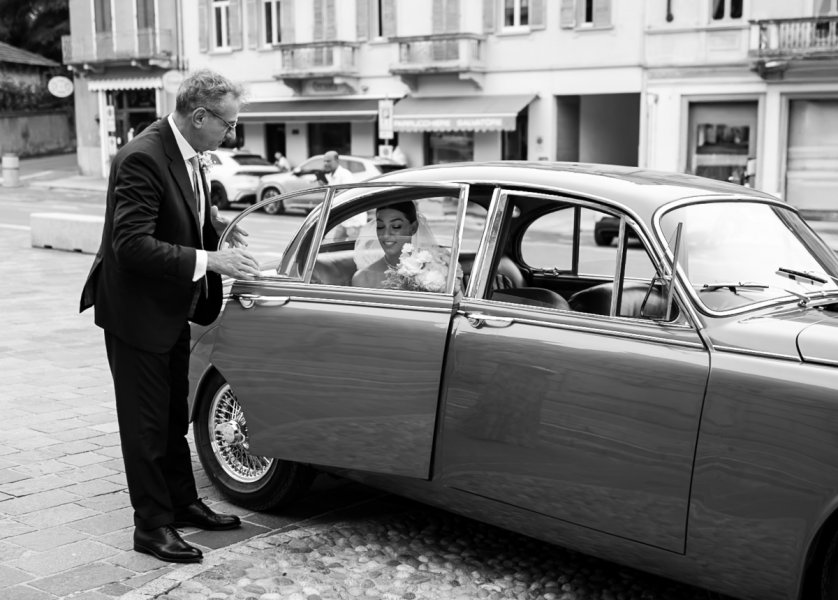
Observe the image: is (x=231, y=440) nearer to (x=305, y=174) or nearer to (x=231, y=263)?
(x=231, y=263)

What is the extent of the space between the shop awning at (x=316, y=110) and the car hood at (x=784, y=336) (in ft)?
110

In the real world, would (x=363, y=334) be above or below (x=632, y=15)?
below

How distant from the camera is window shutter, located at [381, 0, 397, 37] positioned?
36281 millimetres

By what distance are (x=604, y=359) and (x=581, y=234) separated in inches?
61.2

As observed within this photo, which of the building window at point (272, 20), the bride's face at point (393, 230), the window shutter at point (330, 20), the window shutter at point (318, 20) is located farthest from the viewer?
the building window at point (272, 20)

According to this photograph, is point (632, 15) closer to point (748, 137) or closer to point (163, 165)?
point (748, 137)

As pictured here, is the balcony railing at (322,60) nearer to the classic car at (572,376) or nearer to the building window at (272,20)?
the building window at (272,20)

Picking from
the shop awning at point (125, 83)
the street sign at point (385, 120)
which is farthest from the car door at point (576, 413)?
the shop awning at point (125, 83)

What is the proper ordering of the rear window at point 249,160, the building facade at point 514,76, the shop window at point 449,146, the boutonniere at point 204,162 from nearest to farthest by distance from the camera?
the boutonniere at point 204,162, the building facade at point 514,76, the rear window at point 249,160, the shop window at point 449,146

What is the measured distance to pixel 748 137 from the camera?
1182 inches

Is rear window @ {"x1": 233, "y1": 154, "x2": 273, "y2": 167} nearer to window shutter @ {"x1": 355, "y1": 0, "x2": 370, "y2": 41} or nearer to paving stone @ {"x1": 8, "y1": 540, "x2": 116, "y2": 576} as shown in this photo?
window shutter @ {"x1": 355, "y1": 0, "x2": 370, "y2": 41}

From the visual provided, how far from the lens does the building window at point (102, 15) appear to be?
44906 millimetres

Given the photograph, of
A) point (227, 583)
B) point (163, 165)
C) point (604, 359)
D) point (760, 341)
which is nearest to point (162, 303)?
point (163, 165)

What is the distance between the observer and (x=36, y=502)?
17.5 feet
